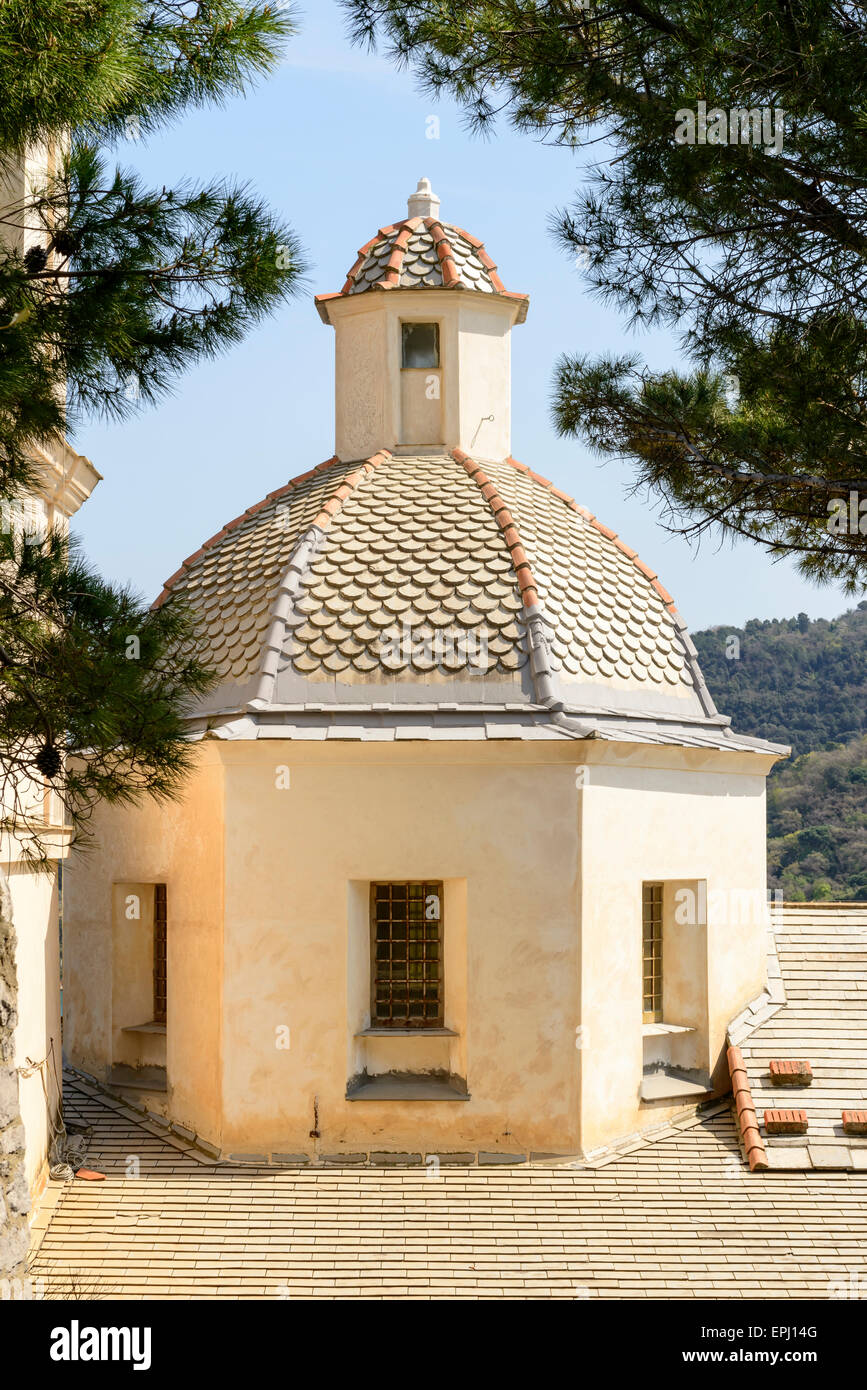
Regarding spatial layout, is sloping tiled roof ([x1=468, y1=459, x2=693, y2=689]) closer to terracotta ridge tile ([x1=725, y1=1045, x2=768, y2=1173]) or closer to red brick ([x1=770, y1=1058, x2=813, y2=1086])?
terracotta ridge tile ([x1=725, y1=1045, x2=768, y2=1173])

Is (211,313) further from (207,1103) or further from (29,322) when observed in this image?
(207,1103)

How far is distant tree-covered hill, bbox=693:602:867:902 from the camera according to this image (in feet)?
112

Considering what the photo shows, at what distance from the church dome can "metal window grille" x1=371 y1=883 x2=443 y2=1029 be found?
177cm

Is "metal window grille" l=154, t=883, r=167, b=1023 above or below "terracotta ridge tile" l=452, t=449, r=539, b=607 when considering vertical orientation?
below

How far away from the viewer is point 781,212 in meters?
8.92

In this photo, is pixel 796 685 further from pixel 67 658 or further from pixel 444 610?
pixel 67 658

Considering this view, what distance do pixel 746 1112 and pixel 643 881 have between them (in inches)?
102

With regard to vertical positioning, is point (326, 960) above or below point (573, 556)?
below

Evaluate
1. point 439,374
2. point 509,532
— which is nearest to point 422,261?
point 439,374

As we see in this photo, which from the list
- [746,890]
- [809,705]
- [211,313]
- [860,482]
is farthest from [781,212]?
[809,705]

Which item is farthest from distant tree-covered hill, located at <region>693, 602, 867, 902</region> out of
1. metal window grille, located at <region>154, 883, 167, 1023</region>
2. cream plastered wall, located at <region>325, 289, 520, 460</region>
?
metal window grille, located at <region>154, 883, 167, 1023</region>

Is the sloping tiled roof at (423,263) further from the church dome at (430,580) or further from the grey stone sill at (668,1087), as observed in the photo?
the grey stone sill at (668,1087)

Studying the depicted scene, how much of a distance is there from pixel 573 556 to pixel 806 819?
22.6m

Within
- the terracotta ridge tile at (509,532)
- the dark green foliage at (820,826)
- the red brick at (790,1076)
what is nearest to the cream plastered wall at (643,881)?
the red brick at (790,1076)
